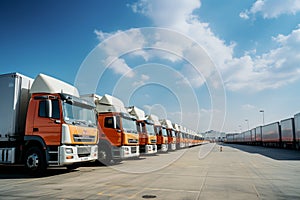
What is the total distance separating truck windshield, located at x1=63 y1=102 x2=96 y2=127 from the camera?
9820mm

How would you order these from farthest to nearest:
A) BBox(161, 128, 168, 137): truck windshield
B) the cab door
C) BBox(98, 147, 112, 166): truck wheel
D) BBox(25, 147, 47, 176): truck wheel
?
BBox(161, 128, 168, 137): truck windshield
BBox(98, 147, 112, 166): truck wheel
BBox(25, 147, 47, 176): truck wheel
the cab door

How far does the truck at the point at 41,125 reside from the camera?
31.2ft

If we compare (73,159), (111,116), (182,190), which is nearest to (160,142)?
(111,116)

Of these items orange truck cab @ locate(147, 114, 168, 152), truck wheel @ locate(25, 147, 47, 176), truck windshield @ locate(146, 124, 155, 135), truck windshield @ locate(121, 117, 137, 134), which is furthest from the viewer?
orange truck cab @ locate(147, 114, 168, 152)

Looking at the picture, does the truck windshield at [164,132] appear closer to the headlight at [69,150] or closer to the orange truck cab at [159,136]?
the orange truck cab at [159,136]

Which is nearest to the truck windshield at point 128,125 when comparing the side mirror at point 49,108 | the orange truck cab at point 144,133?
the orange truck cab at point 144,133

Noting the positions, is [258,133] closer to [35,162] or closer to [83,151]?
[83,151]

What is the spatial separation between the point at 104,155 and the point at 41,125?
4550 millimetres

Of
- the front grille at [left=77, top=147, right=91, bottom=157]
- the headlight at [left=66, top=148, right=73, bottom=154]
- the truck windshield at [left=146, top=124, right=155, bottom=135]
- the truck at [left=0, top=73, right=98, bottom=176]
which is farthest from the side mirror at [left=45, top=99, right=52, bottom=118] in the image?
the truck windshield at [left=146, top=124, right=155, bottom=135]

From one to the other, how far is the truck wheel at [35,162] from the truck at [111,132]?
399 cm

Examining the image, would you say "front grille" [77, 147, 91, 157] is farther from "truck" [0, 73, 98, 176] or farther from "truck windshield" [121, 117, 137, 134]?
"truck windshield" [121, 117, 137, 134]

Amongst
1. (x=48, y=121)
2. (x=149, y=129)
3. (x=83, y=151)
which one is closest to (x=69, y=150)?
(x=83, y=151)

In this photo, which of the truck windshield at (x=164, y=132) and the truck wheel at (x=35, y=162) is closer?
the truck wheel at (x=35, y=162)

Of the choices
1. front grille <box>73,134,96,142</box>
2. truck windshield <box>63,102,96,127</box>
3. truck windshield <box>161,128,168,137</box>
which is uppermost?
truck windshield <box>63,102,96,127</box>
